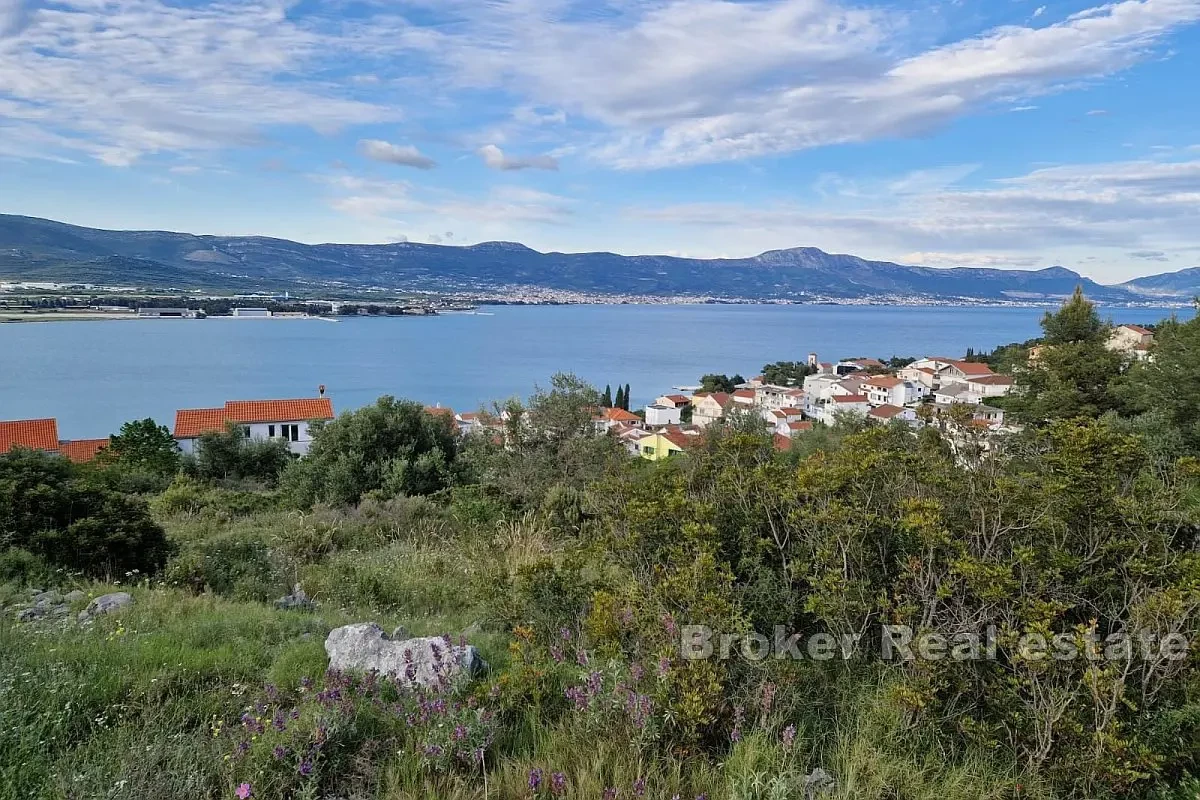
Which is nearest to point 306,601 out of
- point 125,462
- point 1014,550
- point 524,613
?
point 524,613

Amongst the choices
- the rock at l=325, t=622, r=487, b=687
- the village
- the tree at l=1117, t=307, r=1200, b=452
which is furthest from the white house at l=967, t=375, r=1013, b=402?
the rock at l=325, t=622, r=487, b=687

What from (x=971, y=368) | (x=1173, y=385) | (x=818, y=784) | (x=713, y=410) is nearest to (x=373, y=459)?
(x=818, y=784)

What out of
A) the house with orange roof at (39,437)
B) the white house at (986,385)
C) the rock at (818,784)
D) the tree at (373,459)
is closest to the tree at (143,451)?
the house with orange roof at (39,437)

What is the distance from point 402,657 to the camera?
3.04 m

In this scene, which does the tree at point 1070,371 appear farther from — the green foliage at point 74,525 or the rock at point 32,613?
the rock at point 32,613

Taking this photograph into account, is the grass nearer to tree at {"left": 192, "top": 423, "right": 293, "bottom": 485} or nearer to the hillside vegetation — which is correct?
the hillside vegetation

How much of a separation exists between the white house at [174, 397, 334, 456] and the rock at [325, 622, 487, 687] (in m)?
31.3

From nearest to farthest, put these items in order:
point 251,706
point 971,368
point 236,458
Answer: point 251,706, point 236,458, point 971,368

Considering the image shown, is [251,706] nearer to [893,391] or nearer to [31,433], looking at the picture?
[31,433]

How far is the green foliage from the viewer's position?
19.1 ft

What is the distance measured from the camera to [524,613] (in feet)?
11.6

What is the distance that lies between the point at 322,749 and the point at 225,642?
5.23 feet

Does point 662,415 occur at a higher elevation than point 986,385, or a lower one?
lower

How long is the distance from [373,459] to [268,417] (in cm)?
2357
